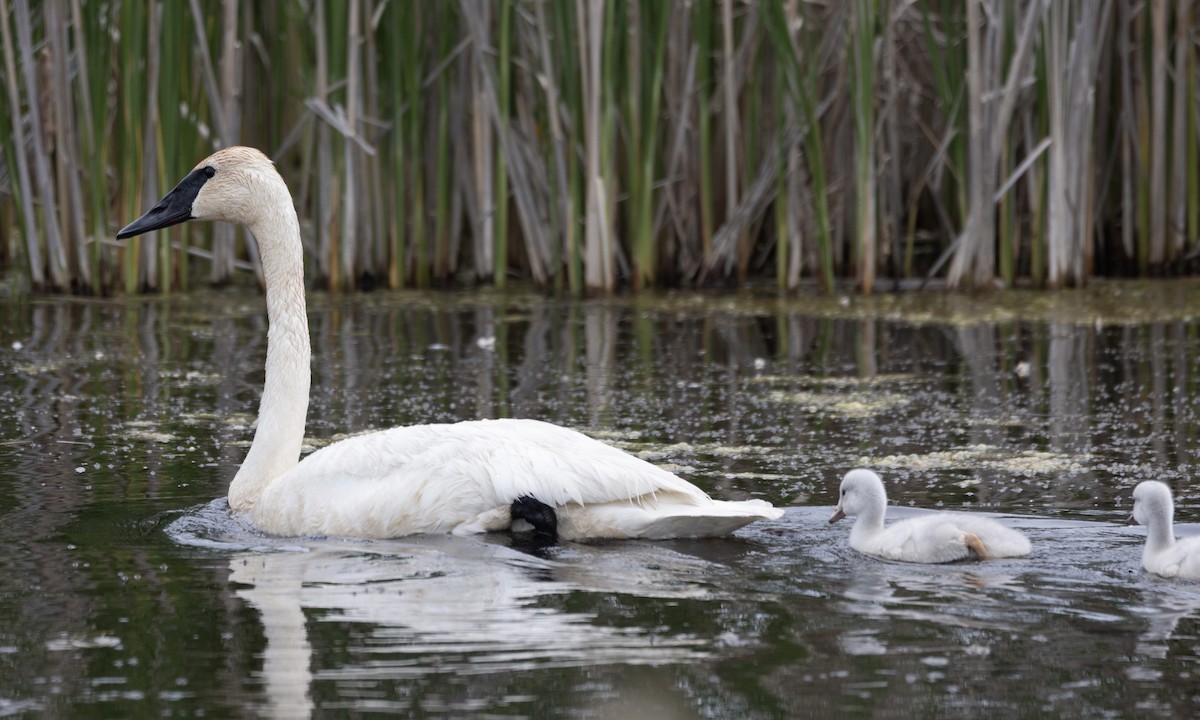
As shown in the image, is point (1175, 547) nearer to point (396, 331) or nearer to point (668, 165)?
point (396, 331)

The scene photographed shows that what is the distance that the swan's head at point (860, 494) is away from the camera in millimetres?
5512

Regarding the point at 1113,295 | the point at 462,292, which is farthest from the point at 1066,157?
the point at 462,292

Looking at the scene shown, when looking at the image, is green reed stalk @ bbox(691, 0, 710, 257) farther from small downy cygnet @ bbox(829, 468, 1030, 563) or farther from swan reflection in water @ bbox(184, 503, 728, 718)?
swan reflection in water @ bbox(184, 503, 728, 718)

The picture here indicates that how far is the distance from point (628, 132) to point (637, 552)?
7087 millimetres

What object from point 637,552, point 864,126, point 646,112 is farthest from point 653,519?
point 646,112

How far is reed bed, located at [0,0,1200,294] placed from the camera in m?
11.6

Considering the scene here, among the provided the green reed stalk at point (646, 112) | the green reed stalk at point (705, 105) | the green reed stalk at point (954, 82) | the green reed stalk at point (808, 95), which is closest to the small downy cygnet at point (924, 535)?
the green reed stalk at point (808, 95)

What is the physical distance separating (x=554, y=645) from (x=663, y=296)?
8.48 meters

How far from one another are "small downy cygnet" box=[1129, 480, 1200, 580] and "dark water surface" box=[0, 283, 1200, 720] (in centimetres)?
→ 7

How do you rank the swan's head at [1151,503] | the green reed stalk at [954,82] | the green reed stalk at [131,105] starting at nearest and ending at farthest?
the swan's head at [1151,503] → the green reed stalk at [131,105] → the green reed stalk at [954,82]

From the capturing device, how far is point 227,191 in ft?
21.9

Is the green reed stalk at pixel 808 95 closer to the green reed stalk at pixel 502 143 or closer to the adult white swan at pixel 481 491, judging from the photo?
the green reed stalk at pixel 502 143

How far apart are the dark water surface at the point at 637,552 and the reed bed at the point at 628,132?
1.36 metres

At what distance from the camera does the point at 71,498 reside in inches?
244
